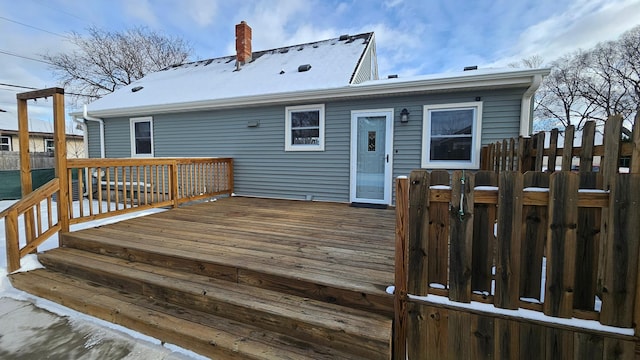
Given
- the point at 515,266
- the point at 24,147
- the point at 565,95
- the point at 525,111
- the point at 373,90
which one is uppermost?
the point at 565,95

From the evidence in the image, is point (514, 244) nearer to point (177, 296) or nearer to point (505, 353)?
point (505, 353)

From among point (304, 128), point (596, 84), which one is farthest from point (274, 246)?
point (596, 84)

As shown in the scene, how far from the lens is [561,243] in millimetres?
1489

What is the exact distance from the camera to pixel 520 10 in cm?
1052

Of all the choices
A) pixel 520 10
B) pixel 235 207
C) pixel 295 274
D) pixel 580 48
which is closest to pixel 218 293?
pixel 295 274

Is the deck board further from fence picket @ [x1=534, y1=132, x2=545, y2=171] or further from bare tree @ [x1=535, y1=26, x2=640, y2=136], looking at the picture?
bare tree @ [x1=535, y1=26, x2=640, y2=136]

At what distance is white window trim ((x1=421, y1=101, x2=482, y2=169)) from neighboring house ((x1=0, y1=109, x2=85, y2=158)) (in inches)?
778

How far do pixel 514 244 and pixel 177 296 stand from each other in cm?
242

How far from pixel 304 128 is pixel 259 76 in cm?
245

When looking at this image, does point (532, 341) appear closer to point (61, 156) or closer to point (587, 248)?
point (587, 248)

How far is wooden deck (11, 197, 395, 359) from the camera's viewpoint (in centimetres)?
185

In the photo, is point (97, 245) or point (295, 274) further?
point (97, 245)

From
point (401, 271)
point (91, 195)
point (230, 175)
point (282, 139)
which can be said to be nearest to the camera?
point (401, 271)

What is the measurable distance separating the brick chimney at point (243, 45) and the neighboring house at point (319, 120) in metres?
0.04
